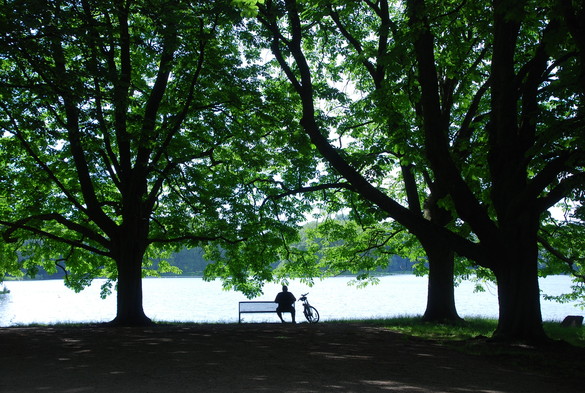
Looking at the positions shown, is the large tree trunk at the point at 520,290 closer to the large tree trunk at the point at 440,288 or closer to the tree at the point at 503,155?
the tree at the point at 503,155

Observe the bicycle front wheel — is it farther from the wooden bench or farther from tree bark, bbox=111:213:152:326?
tree bark, bbox=111:213:152:326

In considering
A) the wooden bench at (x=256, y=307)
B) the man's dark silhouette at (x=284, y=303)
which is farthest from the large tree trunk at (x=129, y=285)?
the man's dark silhouette at (x=284, y=303)

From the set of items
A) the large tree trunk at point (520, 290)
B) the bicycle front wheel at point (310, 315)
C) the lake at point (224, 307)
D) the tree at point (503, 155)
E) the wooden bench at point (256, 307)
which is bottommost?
the lake at point (224, 307)

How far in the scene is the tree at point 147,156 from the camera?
40.1 ft

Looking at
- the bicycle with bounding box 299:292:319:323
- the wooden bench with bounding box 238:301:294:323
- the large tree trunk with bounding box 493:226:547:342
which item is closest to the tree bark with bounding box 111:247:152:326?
the wooden bench with bounding box 238:301:294:323

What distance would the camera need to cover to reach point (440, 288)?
15180mm

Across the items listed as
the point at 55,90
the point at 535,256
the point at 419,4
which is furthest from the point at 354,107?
the point at 55,90

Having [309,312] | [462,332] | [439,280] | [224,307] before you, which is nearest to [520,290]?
[462,332]

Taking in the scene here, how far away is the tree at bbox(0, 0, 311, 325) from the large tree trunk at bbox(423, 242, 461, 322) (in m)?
4.76

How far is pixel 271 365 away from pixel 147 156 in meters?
9.28

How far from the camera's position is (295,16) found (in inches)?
432

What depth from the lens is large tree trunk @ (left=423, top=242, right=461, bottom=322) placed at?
49.3 feet

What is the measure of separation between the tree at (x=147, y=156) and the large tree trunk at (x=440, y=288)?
476cm

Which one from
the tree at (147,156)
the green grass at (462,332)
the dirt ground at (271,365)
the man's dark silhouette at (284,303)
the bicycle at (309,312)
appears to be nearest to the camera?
the dirt ground at (271,365)
